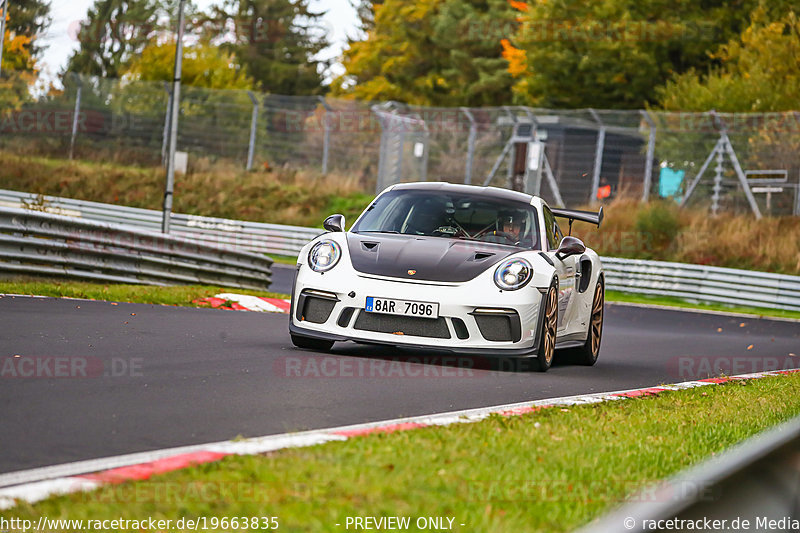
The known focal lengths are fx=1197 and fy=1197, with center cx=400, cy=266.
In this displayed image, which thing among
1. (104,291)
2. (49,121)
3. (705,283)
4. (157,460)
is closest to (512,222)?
(104,291)

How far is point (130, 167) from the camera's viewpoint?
1497 inches

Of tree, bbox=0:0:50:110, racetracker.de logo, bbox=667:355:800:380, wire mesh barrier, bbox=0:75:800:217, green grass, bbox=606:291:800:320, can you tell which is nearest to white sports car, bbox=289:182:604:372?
racetracker.de logo, bbox=667:355:800:380

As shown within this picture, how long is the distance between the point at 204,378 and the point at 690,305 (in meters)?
20.7

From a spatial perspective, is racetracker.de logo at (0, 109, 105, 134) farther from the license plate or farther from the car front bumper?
the license plate

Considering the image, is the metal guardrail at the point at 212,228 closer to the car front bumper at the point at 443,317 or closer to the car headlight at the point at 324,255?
the car headlight at the point at 324,255

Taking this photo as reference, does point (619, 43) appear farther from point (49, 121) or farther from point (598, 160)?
point (49, 121)

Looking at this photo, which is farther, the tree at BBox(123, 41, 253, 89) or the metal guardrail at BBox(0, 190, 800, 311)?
the tree at BBox(123, 41, 253, 89)

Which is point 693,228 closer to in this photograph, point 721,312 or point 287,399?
point 721,312

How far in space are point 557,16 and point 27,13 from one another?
23.1 m

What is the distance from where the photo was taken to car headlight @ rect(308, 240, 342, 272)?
8.80 metres

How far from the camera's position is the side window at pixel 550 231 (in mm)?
9922

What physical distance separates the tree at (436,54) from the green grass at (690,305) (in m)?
29.3

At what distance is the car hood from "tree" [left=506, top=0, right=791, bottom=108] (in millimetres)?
32211

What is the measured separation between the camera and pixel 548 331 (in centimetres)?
895
